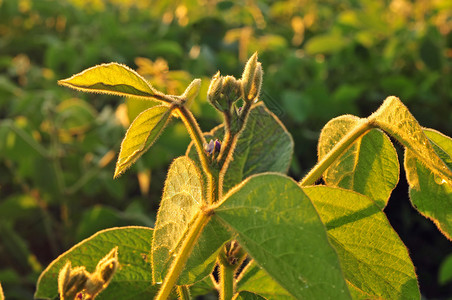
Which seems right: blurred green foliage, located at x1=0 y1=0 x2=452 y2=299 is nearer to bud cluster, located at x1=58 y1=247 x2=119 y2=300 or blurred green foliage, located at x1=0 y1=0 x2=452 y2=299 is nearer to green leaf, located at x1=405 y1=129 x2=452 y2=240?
green leaf, located at x1=405 y1=129 x2=452 y2=240

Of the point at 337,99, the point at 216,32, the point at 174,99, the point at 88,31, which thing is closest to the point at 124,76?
the point at 174,99

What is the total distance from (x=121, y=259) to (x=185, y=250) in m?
0.18

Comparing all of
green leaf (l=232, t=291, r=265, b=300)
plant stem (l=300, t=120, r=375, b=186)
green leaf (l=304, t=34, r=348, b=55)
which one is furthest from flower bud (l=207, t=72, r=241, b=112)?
green leaf (l=304, t=34, r=348, b=55)

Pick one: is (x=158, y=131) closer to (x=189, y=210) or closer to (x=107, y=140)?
(x=189, y=210)

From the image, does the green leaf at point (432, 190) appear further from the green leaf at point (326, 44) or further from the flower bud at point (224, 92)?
the green leaf at point (326, 44)

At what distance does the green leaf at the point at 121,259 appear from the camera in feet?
2.31

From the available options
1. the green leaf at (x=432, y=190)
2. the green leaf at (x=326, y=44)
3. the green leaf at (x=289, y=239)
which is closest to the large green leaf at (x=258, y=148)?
the green leaf at (x=432, y=190)

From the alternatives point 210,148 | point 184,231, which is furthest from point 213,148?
point 184,231

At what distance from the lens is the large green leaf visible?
0.78 meters

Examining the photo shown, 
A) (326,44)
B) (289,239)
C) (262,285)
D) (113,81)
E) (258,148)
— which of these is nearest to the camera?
(289,239)

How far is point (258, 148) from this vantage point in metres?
0.80

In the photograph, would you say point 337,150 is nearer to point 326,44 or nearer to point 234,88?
point 234,88

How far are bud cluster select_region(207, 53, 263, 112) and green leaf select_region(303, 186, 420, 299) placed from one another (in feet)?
0.48

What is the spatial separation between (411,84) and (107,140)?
1.43 metres
